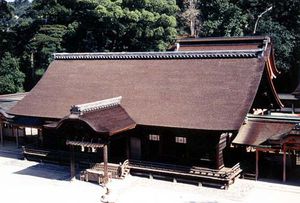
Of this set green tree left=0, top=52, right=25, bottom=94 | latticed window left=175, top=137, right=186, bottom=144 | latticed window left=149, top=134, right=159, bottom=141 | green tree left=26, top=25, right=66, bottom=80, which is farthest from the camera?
green tree left=26, top=25, right=66, bottom=80

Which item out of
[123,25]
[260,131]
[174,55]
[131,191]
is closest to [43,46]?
[123,25]

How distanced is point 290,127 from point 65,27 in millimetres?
32041

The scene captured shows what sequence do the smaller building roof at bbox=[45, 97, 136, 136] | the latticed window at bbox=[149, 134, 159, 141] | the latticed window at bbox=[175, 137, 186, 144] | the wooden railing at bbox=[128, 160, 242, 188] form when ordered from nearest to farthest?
1. the wooden railing at bbox=[128, 160, 242, 188]
2. the smaller building roof at bbox=[45, 97, 136, 136]
3. the latticed window at bbox=[175, 137, 186, 144]
4. the latticed window at bbox=[149, 134, 159, 141]

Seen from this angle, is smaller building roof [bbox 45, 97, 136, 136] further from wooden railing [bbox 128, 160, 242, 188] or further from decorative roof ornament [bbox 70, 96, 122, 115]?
wooden railing [bbox 128, 160, 242, 188]

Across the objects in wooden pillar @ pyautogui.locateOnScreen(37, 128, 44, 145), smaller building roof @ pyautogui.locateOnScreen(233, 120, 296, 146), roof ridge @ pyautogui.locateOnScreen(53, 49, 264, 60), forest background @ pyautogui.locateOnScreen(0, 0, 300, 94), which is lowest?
wooden pillar @ pyautogui.locateOnScreen(37, 128, 44, 145)

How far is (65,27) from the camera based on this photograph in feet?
153

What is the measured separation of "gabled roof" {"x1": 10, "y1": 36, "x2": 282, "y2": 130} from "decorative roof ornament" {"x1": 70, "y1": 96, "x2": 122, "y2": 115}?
2.11ft

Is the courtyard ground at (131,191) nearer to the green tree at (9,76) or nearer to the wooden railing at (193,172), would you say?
the wooden railing at (193,172)

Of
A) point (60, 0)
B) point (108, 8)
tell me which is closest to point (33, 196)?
point (108, 8)

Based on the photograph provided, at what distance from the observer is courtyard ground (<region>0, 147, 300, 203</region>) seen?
18.8m

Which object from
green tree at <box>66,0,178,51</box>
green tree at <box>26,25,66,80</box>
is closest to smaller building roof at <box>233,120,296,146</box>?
green tree at <box>66,0,178,51</box>

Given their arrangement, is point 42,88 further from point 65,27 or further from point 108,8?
point 65,27

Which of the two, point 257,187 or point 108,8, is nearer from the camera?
point 257,187

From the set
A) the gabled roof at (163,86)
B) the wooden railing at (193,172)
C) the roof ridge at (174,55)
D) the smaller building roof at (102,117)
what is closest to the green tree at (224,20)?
the roof ridge at (174,55)
